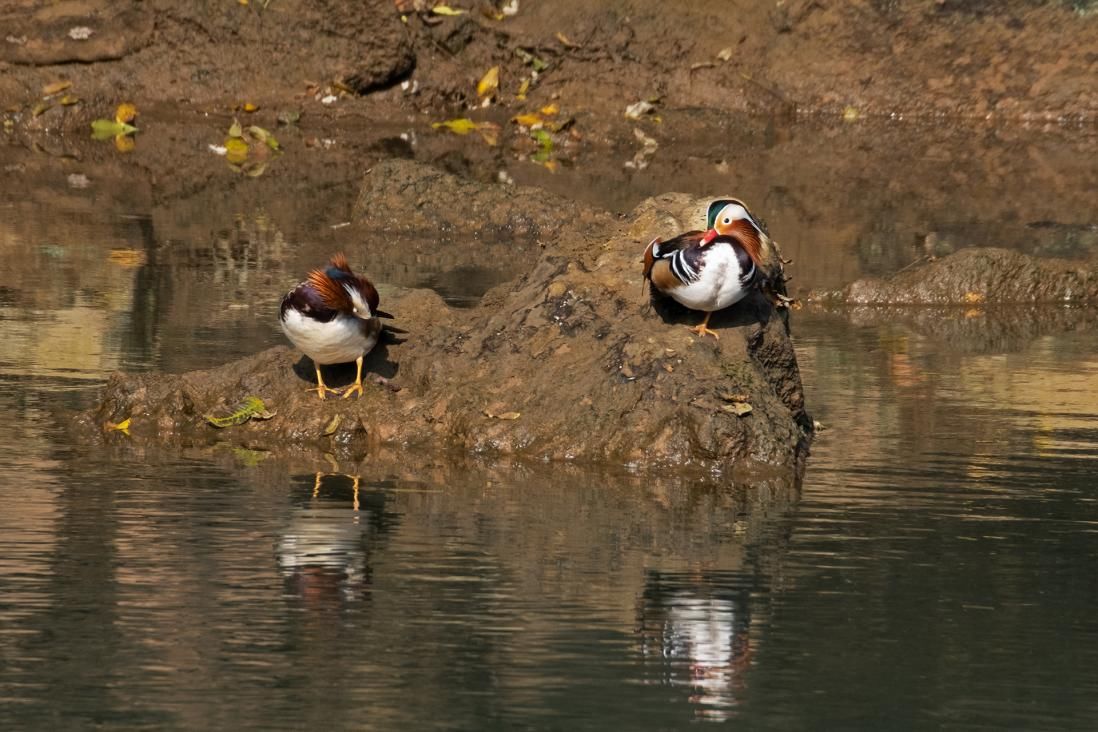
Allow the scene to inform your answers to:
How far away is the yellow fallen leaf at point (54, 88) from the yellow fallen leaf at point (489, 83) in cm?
537

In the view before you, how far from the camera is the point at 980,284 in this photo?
51.0 feet

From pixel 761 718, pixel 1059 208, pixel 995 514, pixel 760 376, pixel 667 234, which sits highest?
pixel 1059 208

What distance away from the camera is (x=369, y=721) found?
6301 mm

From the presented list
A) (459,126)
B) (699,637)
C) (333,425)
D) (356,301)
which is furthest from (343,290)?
(459,126)

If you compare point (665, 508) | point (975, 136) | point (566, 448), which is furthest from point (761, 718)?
point (975, 136)

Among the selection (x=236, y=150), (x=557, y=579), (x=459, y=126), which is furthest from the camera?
(x=459, y=126)

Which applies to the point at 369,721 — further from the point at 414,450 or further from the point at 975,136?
the point at 975,136

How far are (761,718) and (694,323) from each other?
12.8ft

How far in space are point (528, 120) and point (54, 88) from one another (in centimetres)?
605

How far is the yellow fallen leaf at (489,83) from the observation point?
1091 inches

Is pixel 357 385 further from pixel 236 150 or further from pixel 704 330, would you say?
pixel 236 150

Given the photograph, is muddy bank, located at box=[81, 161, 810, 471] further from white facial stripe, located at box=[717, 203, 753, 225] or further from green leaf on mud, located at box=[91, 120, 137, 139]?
green leaf on mud, located at box=[91, 120, 137, 139]

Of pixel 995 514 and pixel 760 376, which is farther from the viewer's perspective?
pixel 760 376

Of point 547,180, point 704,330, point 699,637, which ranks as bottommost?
point 699,637
